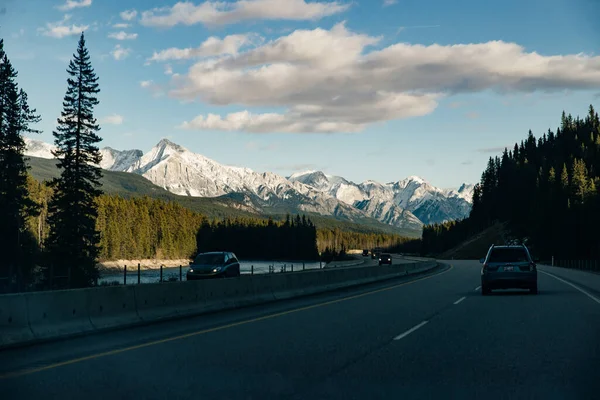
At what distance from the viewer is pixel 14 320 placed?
12859 mm

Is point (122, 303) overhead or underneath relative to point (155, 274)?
overhead

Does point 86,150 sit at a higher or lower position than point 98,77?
lower

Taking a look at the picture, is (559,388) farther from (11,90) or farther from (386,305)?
(11,90)

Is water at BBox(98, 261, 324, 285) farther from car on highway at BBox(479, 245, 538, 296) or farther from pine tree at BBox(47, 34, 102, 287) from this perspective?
car on highway at BBox(479, 245, 538, 296)

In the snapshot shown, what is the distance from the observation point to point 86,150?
58.5 m

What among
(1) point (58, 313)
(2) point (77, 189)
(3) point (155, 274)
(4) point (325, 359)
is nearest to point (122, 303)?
(1) point (58, 313)

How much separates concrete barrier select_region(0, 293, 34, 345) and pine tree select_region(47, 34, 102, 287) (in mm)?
40520

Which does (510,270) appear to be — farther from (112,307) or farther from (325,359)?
(325,359)

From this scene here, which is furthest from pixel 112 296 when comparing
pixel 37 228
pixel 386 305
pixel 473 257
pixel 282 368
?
pixel 473 257

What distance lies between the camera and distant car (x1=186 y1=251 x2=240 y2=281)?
113 ft

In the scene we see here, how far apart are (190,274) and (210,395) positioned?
26.8 meters

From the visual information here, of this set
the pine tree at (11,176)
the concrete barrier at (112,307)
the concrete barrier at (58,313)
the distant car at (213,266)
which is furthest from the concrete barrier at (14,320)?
the pine tree at (11,176)

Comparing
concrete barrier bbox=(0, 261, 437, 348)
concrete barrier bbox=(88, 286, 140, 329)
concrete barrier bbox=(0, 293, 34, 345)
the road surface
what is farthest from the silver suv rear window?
concrete barrier bbox=(0, 293, 34, 345)

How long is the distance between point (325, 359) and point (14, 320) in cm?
556
